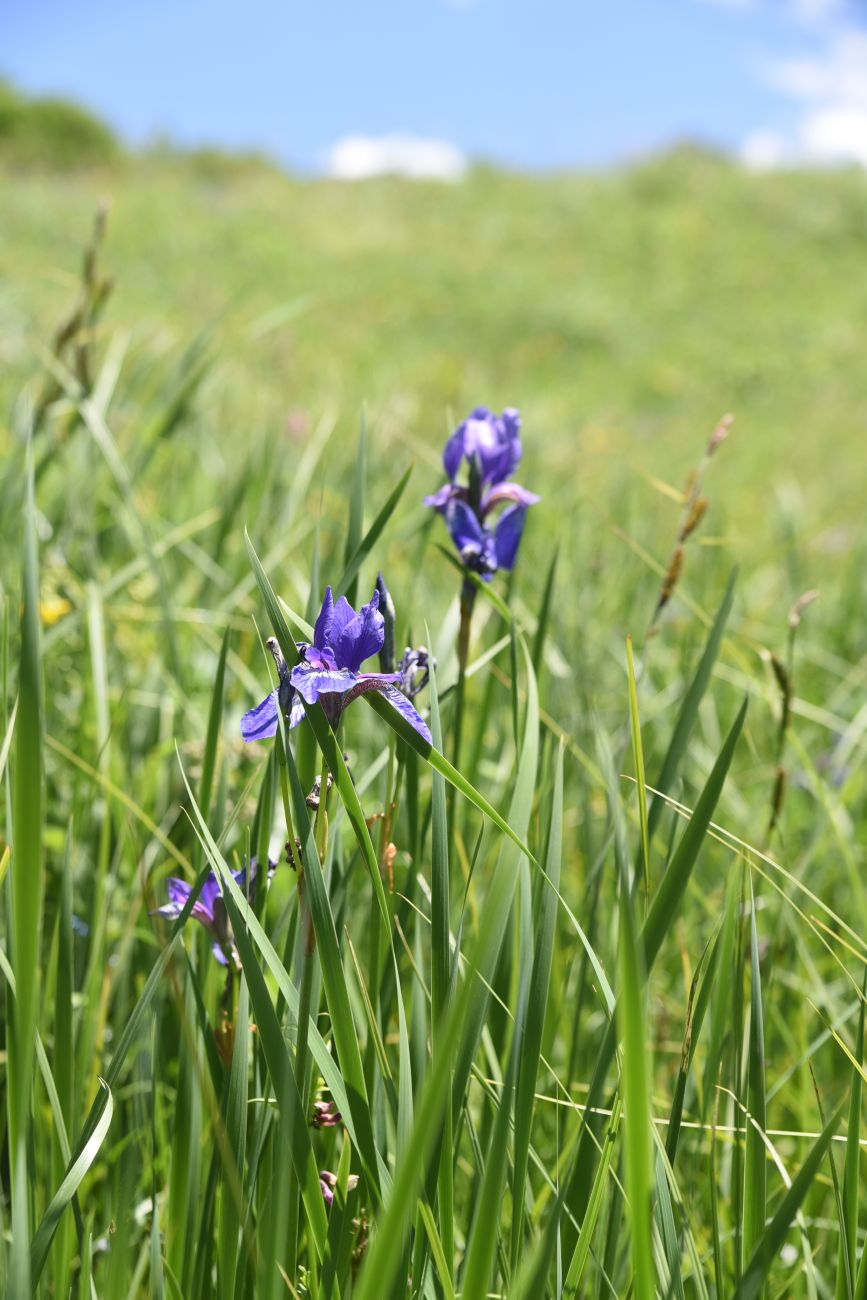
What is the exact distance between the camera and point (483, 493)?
3.75 feet

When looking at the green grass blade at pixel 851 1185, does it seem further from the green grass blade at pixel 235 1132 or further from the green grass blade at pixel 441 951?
the green grass blade at pixel 235 1132

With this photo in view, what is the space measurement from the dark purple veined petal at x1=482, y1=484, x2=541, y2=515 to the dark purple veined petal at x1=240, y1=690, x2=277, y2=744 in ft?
1.59

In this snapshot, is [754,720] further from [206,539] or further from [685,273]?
[685,273]

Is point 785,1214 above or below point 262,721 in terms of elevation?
below

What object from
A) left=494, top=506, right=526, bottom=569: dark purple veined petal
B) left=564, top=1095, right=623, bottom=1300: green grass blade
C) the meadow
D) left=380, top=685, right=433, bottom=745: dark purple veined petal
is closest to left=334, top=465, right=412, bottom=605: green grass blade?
the meadow

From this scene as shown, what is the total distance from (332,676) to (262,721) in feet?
0.22

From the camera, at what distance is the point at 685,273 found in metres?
18.4

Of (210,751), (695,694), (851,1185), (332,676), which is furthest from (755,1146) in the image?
(210,751)

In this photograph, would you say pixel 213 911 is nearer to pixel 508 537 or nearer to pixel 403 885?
pixel 403 885

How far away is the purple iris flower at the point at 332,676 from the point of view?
65 cm

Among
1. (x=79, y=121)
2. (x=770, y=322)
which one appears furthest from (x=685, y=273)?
(x=79, y=121)

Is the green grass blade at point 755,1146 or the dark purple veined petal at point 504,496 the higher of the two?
the dark purple veined petal at point 504,496

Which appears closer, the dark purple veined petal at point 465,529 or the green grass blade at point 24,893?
the green grass blade at point 24,893

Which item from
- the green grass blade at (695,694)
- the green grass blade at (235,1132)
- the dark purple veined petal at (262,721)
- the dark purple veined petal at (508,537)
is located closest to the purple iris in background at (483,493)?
the dark purple veined petal at (508,537)
